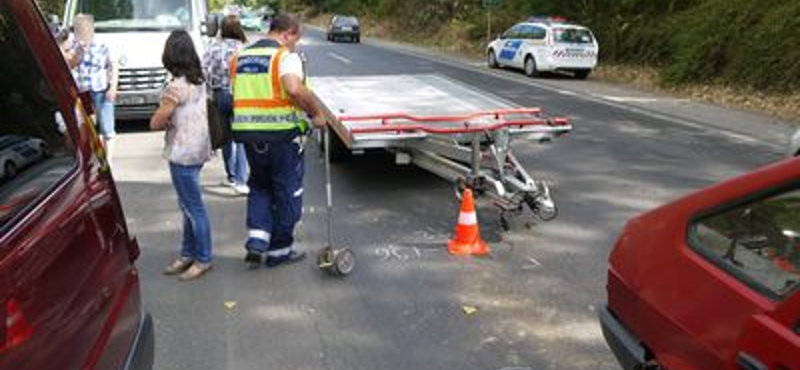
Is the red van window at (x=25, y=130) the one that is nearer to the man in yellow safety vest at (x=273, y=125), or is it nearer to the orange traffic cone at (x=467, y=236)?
the man in yellow safety vest at (x=273, y=125)

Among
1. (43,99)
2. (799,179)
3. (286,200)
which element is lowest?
(286,200)

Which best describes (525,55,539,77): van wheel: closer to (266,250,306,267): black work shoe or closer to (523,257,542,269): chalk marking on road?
(523,257,542,269): chalk marking on road

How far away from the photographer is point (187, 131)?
580cm

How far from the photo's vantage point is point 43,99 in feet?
9.31

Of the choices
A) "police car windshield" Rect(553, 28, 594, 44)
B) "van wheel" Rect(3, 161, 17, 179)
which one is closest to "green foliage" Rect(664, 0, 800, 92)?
"police car windshield" Rect(553, 28, 594, 44)

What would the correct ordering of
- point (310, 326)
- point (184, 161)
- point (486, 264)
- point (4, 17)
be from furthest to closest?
1. point (486, 264)
2. point (184, 161)
3. point (310, 326)
4. point (4, 17)

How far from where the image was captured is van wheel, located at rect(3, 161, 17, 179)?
2.45 meters

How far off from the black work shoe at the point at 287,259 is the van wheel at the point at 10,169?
12.4 ft

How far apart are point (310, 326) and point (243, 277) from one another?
3.60ft

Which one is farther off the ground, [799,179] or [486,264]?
[799,179]

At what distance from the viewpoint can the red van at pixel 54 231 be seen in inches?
87.1

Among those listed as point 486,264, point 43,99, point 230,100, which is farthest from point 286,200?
point 43,99

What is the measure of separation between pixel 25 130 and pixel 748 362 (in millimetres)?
2231

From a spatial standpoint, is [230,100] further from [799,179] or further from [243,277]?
[799,179]
